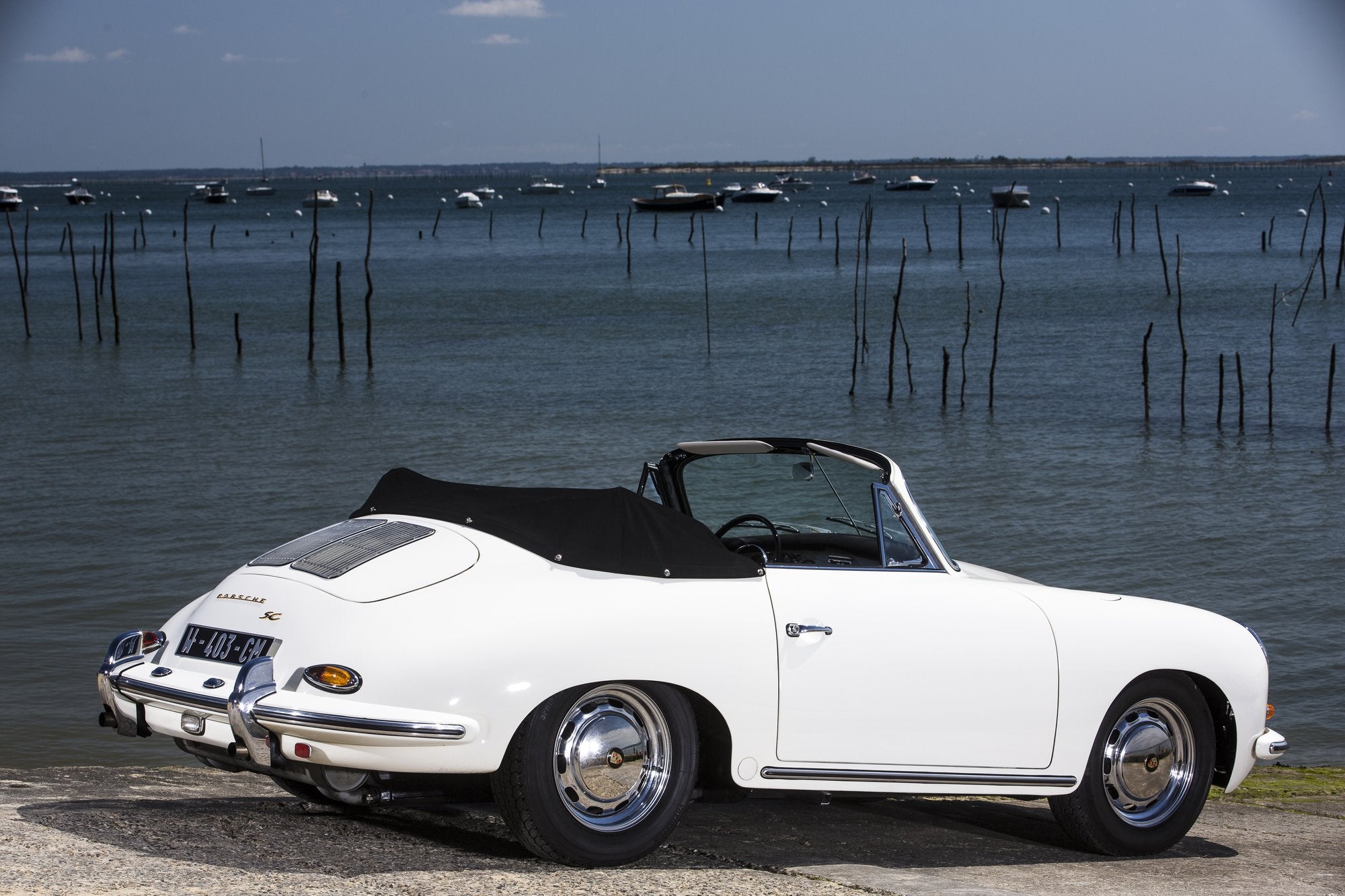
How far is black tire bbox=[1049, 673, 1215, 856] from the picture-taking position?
19.7ft

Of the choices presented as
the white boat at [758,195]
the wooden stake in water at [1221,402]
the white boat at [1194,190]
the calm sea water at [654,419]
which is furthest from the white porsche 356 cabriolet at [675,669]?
the white boat at [1194,190]

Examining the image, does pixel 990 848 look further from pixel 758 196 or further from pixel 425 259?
pixel 758 196

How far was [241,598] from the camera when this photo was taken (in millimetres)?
5289

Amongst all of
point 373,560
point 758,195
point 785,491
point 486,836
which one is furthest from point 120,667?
point 758,195

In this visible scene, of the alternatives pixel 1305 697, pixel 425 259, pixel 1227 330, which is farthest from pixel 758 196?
pixel 1305 697

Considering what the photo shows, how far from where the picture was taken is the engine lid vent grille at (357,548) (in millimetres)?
5242

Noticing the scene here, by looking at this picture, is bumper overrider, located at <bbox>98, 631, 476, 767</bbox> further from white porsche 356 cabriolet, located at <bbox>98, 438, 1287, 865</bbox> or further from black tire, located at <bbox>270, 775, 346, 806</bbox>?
black tire, located at <bbox>270, 775, 346, 806</bbox>

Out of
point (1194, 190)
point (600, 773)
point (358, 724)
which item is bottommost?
point (600, 773)

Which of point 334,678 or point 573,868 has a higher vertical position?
point 334,678

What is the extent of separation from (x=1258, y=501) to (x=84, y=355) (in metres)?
33.0

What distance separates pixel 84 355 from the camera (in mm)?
42625

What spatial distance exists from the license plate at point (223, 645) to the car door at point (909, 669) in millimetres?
1823

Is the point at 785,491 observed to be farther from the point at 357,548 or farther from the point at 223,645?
Result: the point at 223,645

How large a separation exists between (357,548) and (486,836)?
1229 millimetres
